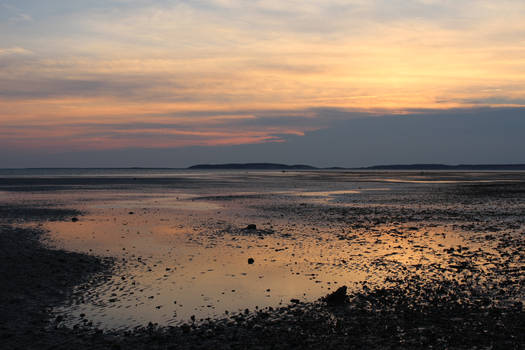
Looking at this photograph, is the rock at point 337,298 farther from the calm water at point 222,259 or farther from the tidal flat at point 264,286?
the calm water at point 222,259

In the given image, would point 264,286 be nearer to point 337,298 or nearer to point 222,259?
point 337,298

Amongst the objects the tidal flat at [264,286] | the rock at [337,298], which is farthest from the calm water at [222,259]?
the rock at [337,298]

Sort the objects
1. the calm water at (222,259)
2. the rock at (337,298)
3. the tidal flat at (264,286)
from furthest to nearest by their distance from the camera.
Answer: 1. the calm water at (222,259)
2. the rock at (337,298)
3. the tidal flat at (264,286)

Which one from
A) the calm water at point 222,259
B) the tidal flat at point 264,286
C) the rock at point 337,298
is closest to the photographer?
the tidal flat at point 264,286

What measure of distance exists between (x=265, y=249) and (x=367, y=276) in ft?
20.2

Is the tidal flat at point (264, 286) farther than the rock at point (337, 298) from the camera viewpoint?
No

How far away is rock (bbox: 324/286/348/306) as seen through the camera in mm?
11977

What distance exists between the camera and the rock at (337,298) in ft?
39.3

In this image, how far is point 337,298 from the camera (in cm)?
1204

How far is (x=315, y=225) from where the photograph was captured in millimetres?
27672

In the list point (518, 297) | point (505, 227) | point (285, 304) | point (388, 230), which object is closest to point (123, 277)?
point (285, 304)

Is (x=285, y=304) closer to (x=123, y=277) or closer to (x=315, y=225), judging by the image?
(x=123, y=277)

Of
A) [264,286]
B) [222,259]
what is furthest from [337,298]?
[222,259]

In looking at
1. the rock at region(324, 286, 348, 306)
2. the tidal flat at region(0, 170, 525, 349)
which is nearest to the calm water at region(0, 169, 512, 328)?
the tidal flat at region(0, 170, 525, 349)
